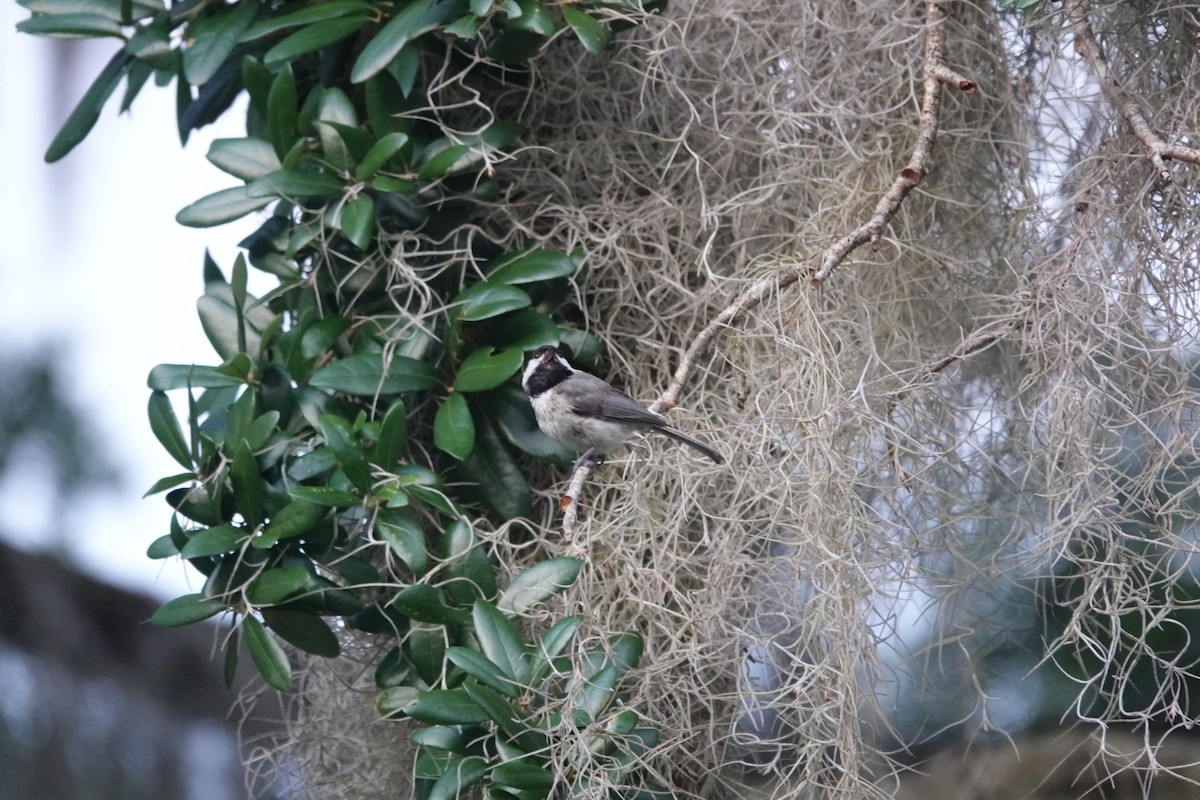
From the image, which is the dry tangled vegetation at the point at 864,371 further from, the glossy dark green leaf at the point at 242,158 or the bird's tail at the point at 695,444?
the glossy dark green leaf at the point at 242,158

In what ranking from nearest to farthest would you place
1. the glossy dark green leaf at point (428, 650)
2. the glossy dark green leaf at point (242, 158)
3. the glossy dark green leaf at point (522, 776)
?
the glossy dark green leaf at point (522, 776)
the glossy dark green leaf at point (428, 650)
the glossy dark green leaf at point (242, 158)

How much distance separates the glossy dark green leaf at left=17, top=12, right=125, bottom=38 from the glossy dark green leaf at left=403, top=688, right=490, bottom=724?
1.52 metres

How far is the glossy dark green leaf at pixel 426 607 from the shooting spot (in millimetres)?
1623

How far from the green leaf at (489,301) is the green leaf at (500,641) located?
50 cm

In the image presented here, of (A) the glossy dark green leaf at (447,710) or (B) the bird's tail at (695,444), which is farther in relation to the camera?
(B) the bird's tail at (695,444)

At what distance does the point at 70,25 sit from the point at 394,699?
147 centimetres

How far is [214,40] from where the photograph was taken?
208 centimetres

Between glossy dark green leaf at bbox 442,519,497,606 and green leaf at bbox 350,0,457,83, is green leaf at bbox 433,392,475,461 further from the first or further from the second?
green leaf at bbox 350,0,457,83

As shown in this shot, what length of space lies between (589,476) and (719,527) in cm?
28

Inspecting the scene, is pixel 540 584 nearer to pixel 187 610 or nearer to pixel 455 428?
pixel 455 428

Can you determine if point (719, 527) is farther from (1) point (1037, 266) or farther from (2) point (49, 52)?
(2) point (49, 52)

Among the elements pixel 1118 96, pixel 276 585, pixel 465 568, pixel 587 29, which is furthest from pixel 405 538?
pixel 1118 96

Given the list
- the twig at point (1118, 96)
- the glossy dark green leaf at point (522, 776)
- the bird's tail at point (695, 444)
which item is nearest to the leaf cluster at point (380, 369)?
the glossy dark green leaf at point (522, 776)

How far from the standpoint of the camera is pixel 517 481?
189 cm
